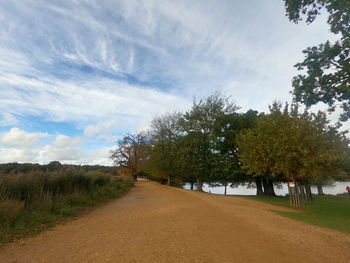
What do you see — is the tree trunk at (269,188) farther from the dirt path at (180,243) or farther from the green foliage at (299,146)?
the dirt path at (180,243)

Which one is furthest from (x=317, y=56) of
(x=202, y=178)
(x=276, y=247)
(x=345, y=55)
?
(x=202, y=178)

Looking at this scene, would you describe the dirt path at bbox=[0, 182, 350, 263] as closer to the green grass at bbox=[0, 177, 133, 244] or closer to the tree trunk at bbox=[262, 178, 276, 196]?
the green grass at bbox=[0, 177, 133, 244]

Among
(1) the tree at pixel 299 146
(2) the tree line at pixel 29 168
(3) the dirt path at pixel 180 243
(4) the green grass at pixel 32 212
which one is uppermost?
(1) the tree at pixel 299 146

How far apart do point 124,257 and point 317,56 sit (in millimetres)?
13160

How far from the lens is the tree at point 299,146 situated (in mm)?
11070

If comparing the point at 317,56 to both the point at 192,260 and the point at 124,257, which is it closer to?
the point at 192,260

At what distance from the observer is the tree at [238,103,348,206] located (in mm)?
11070

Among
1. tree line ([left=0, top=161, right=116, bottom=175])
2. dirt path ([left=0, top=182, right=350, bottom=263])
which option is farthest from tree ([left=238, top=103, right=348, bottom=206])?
tree line ([left=0, top=161, right=116, bottom=175])

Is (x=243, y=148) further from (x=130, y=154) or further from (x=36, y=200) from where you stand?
(x=130, y=154)

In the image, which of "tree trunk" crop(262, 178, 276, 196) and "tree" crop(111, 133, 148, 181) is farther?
"tree" crop(111, 133, 148, 181)

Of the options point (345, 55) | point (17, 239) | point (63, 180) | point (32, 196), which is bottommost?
point (17, 239)

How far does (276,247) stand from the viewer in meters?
4.71

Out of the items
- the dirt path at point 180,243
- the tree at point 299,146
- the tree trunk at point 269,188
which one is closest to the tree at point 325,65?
the tree at point 299,146

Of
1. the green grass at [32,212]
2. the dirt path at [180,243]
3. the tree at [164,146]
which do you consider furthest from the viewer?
the tree at [164,146]
